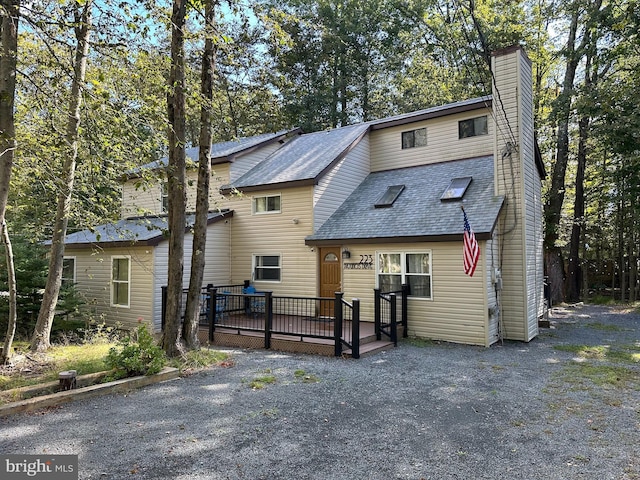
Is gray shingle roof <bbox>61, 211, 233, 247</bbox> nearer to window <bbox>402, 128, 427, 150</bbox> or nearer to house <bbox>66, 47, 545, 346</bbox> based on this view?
house <bbox>66, 47, 545, 346</bbox>

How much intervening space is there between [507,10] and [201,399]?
20097 mm

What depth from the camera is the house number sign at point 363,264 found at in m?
10.6

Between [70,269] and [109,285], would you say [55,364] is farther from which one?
[70,269]

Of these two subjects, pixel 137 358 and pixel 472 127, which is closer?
pixel 137 358

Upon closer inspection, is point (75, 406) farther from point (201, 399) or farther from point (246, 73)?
point (246, 73)

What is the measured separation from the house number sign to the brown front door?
0.40 metres

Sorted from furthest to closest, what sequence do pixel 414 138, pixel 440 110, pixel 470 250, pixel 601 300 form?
pixel 601 300, pixel 414 138, pixel 440 110, pixel 470 250

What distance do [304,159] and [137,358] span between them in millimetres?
8863

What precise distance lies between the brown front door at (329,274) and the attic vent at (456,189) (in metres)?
3.17

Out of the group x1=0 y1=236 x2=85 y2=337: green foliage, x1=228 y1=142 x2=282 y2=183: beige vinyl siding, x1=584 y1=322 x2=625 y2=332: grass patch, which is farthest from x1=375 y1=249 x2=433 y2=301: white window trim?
x1=0 y1=236 x2=85 y2=337: green foliage

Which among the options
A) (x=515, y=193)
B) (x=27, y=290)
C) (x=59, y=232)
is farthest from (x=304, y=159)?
(x=27, y=290)

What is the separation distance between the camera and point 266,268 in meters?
12.6

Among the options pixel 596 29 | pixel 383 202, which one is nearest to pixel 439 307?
pixel 383 202

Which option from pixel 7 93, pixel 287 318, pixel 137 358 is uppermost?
pixel 7 93
